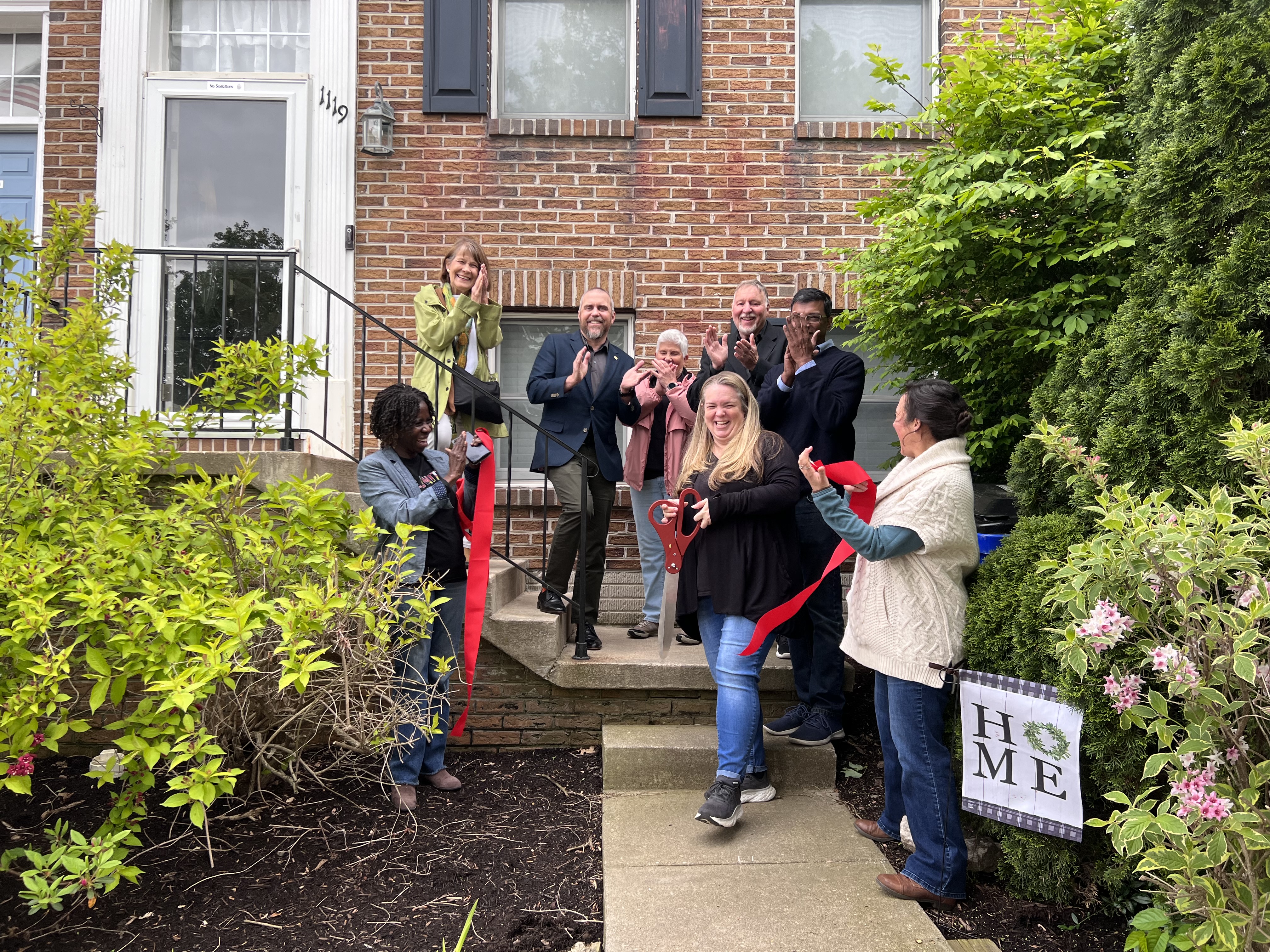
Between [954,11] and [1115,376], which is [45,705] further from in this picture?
[954,11]

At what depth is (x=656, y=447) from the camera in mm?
4824

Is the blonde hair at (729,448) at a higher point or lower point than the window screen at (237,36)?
lower

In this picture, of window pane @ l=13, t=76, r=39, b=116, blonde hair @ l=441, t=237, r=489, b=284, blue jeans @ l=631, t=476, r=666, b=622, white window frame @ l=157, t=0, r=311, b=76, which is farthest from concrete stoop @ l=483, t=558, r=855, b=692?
window pane @ l=13, t=76, r=39, b=116

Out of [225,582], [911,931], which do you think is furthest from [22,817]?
[911,931]

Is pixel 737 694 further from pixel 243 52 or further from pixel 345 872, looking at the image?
pixel 243 52

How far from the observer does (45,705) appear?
2.84 metres

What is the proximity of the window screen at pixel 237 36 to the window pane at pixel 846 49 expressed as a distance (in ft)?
11.6

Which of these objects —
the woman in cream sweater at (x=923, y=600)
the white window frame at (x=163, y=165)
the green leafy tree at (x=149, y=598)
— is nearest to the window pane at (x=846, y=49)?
the white window frame at (x=163, y=165)

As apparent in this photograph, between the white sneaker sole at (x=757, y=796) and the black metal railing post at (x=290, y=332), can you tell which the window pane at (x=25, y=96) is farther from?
the white sneaker sole at (x=757, y=796)

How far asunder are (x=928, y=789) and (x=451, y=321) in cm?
300

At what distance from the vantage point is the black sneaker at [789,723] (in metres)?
3.95

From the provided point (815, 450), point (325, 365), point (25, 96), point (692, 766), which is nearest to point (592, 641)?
point (692, 766)

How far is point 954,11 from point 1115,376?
4.08 meters

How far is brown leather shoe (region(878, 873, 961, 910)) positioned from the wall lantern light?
5.25m
